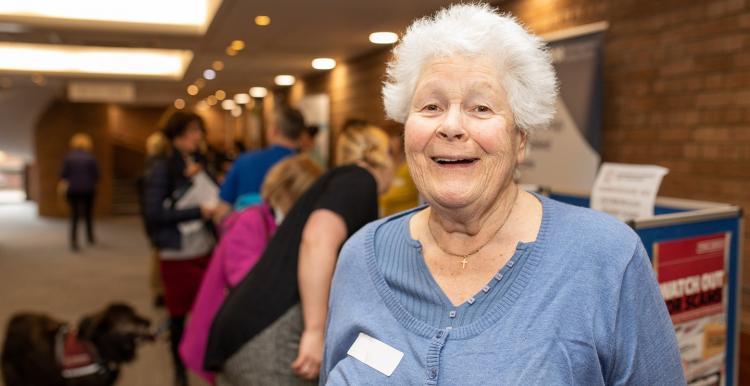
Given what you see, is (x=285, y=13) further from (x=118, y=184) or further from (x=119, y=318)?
(x=118, y=184)

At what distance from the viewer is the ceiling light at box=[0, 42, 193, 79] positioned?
30.0 ft

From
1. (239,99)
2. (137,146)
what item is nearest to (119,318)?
(239,99)

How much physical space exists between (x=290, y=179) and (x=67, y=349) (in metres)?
1.66

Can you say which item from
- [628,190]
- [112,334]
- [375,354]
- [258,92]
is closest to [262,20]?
[112,334]

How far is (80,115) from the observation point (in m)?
14.9


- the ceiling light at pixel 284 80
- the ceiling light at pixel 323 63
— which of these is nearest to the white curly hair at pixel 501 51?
the ceiling light at pixel 323 63

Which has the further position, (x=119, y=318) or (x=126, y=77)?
(x=126, y=77)

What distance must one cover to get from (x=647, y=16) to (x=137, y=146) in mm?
18903

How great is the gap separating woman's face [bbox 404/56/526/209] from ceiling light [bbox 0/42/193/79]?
8068 millimetres

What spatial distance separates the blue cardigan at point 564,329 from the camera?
100 cm

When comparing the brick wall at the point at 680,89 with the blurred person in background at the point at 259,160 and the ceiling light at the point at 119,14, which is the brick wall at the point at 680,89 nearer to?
the blurred person in background at the point at 259,160

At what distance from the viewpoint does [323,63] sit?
8469 millimetres

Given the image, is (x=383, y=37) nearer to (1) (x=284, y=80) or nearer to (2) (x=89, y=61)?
(1) (x=284, y=80)

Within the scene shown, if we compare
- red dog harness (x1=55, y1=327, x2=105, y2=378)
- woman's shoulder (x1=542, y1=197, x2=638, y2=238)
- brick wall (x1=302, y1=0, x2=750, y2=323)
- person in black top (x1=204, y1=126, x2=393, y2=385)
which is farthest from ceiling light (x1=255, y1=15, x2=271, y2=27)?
woman's shoulder (x1=542, y1=197, x2=638, y2=238)
